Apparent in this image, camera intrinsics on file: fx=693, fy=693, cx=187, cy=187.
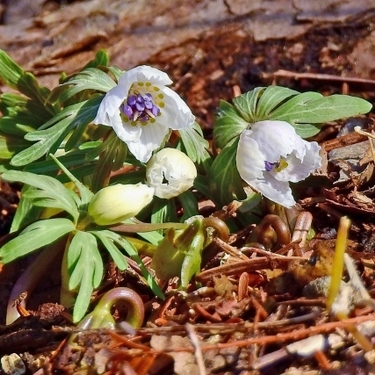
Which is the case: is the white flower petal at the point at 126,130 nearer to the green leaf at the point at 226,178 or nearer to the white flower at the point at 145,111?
the white flower at the point at 145,111

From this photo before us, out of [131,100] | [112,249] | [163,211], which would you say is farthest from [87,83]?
[112,249]

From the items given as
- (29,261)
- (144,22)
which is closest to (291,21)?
(144,22)

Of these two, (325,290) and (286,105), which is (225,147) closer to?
(286,105)

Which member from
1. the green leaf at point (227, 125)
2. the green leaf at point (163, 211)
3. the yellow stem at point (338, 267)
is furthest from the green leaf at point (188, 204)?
the yellow stem at point (338, 267)

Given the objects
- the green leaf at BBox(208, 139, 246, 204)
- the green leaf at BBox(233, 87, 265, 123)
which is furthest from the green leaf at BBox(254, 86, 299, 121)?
the green leaf at BBox(208, 139, 246, 204)

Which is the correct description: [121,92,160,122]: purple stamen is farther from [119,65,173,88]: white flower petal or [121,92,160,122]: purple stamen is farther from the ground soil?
the ground soil

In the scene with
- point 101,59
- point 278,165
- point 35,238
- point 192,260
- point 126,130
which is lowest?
point 192,260

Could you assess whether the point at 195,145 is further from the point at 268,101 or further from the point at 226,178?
the point at 268,101

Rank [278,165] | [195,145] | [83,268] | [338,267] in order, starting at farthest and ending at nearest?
[195,145]
[278,165]
[83,268]
[338,267]
